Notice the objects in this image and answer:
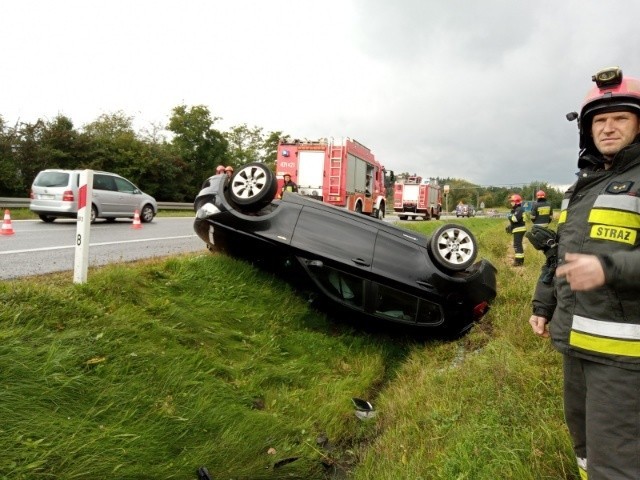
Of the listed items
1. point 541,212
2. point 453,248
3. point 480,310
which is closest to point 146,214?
point 541,212

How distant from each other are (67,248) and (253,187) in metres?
4.12

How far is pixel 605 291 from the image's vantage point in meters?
1.50

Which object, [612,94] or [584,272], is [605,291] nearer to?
[584,272]

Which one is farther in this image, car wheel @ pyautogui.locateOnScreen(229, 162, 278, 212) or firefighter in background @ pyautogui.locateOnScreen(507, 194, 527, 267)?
firefighter in background @ pyautogui.locateOnScreen(507, 194, 527, 267)

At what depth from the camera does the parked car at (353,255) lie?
13.5 feet

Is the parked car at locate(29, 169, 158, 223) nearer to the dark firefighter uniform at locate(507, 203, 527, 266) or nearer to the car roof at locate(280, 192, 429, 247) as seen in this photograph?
the car roof at locate(280, 192, 429, 247)

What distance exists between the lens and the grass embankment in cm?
217

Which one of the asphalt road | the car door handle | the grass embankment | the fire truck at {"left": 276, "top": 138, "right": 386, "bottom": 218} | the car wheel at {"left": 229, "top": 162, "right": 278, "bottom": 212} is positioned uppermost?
the fire truck at {"left": 276, "top": 138, "right": 386, "bottom": 218}

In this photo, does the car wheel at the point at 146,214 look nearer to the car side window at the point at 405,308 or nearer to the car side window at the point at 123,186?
the car side window at the point at 123,186

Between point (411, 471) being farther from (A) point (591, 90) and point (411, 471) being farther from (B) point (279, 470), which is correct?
(A) point (591, 90)

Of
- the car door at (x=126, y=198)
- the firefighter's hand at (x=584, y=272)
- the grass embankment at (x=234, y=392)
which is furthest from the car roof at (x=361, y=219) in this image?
the car door at (x=126, y=198)

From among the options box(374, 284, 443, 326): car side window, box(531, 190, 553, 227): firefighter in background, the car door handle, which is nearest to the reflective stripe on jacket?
box(531, 190, 553, 227): firefighter in background

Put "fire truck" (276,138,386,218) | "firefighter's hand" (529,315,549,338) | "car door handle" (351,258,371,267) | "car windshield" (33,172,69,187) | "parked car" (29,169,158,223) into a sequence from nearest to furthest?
1. "firefighter's hand" (529,315,549,338)
2. "car door handle" (351,258,371,267)
3. "parked car" (29,169,158,223)
4. "car windshield" (33,172,69,187)
5. "fire truck" (276,138,386,218)

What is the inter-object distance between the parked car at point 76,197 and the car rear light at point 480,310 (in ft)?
33.1
